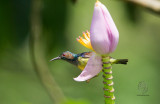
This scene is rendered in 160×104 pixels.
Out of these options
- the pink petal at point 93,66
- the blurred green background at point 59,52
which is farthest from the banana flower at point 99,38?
→ the blurred green background at point 59,52

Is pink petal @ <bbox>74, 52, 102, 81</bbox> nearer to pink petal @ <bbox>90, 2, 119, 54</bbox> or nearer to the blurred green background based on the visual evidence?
pink petal @ <bbox>90, 2, 119, 54</bbox>

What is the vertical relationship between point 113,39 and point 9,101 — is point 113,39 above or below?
below

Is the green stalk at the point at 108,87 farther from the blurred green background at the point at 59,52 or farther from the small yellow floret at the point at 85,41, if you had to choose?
the blurred green background at the point at 59,52

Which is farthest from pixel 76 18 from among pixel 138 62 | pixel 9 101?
pixel 9 101

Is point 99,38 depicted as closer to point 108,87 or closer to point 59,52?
point 108,87

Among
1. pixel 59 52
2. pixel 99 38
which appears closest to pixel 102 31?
pixel 99 38

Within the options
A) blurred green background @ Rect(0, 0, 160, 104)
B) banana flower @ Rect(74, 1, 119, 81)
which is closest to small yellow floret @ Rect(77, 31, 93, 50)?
banana flower @ Rect(74, 1, 119, 81)

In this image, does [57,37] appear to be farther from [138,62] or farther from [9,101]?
[138,62]
